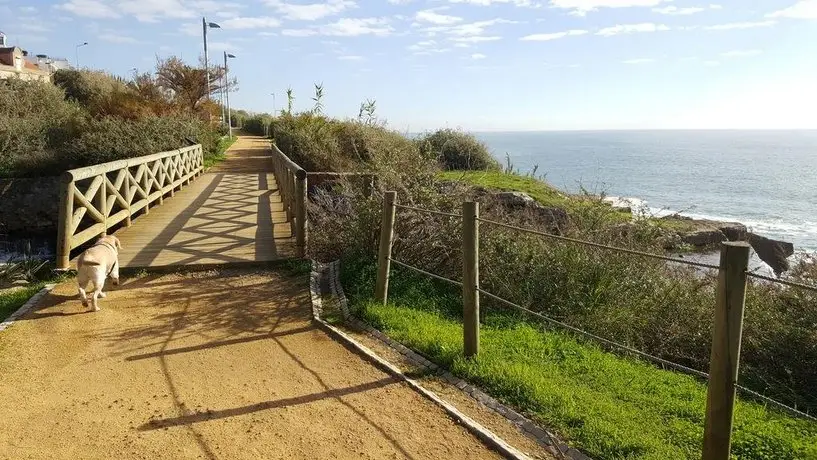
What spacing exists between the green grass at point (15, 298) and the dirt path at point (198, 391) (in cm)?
29

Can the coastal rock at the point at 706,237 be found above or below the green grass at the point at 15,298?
below

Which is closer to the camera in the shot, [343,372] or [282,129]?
[343,372]

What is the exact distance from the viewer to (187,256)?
734cm

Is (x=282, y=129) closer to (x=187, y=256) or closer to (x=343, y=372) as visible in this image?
(x=187, y=256)

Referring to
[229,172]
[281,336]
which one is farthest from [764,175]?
[281,336]

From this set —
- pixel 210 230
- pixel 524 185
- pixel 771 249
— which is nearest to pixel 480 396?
pixel 210 230

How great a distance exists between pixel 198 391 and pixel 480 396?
2.00 meters

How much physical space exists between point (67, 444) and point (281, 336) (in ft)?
6.71

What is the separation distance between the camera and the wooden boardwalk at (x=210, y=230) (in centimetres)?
735

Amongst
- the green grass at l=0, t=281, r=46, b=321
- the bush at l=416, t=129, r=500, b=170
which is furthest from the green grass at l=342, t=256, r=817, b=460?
the bush at l=416, t=129, r=500, b=170

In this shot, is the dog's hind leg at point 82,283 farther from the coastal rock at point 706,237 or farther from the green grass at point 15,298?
the coastal rock at point 706,237

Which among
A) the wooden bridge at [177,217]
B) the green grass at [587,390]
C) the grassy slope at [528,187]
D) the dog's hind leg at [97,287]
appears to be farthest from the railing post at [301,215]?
the grassy slope at [528,187]

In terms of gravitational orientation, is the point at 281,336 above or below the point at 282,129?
below

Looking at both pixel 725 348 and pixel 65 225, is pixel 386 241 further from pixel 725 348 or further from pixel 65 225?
pixel 65 225
